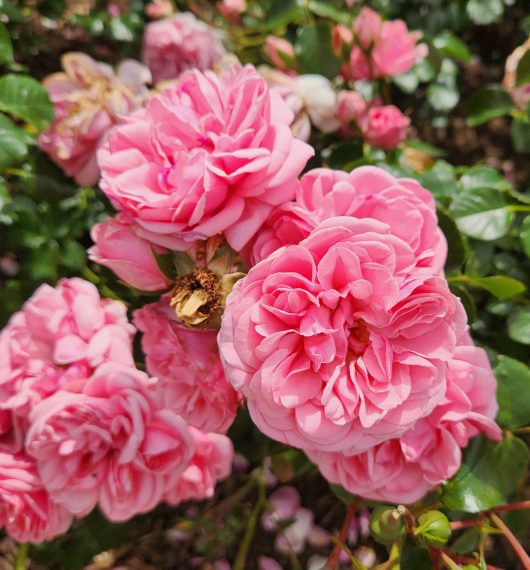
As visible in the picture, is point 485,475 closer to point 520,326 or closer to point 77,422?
point 520,326

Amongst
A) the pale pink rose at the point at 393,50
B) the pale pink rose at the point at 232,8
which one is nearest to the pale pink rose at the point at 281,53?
the pale pink rose at the point at 393,50

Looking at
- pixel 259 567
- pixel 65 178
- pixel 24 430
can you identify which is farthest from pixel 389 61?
pixel 259 567

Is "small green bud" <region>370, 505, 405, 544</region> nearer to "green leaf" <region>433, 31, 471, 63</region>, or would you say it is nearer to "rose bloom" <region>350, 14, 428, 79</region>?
"rose bloom" <region>350, 14, 428, 79</region>

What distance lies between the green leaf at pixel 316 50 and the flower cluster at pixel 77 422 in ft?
1.70

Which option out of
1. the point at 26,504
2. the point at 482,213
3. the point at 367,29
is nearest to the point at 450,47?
the point at 367,29

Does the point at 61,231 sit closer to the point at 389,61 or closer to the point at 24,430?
the point at 24,430

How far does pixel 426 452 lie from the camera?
57cm

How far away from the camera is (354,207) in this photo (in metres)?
0.50

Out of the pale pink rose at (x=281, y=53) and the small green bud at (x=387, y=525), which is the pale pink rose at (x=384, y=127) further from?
the small green bud at (x=387, y=525)

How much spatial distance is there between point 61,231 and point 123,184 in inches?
20.2

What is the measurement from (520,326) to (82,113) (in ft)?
2.25

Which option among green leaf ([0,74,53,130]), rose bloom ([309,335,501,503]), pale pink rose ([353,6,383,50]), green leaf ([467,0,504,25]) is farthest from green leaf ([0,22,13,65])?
green leaf ([467,0,504,25])

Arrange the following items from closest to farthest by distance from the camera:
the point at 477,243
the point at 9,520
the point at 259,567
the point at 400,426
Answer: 1. the point at 400,426
2. the point at 9,520
3. the point at 477,243
4. the point at 259,567

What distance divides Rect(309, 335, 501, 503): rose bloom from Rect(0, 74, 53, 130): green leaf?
1.83ft
